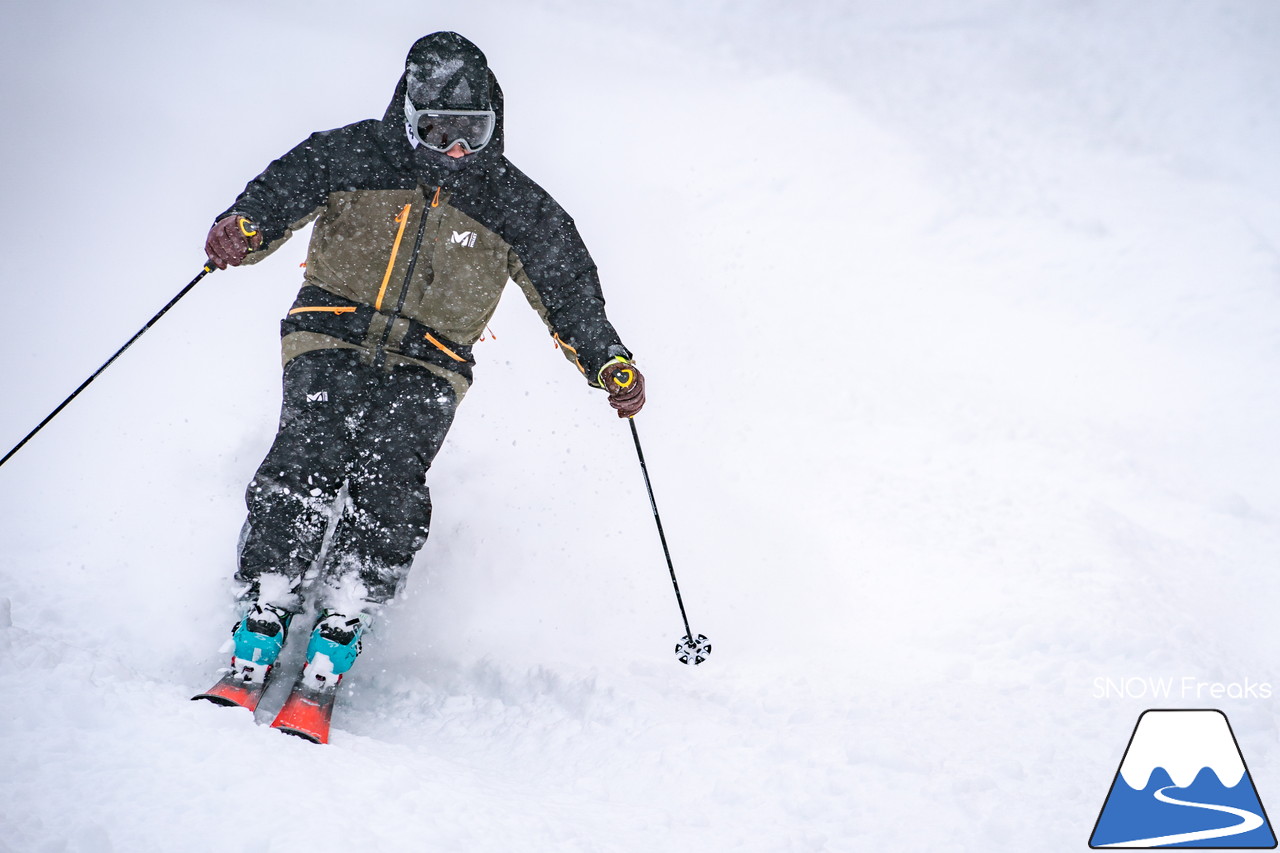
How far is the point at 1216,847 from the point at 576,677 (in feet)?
7.08

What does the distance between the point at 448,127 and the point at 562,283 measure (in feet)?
2.44

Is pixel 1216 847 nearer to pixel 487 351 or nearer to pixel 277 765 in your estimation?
pixel 277 765

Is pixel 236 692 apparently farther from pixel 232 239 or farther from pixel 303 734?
pixel 232 239

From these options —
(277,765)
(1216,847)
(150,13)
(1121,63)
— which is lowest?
(1216,847)

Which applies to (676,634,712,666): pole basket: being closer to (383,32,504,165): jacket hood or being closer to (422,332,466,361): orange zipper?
(422,332,466,361): orange zipper

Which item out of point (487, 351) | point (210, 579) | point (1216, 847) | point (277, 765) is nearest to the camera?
point (277, 765)

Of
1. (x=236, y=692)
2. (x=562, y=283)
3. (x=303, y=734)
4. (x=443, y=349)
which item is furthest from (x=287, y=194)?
(x=303, y=734)

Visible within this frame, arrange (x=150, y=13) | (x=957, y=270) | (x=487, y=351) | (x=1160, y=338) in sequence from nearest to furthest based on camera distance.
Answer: (x=487, y=351) < (x=1160, y=338) < (x=957, y=270) < (x=150, y=13)

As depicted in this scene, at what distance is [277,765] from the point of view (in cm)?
212

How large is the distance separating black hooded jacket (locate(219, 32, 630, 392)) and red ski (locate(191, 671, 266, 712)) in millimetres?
1230

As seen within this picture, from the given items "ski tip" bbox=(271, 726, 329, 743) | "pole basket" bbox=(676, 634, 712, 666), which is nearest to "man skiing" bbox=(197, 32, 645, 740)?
"ski tip" bbox=(271, 726, 329, 743)

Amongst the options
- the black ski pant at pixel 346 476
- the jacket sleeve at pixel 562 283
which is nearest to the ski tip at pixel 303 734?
the black ski pant at pixel 346 476

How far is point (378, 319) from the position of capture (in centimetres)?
310

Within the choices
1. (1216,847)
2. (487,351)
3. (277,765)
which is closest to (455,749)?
(277,765)
